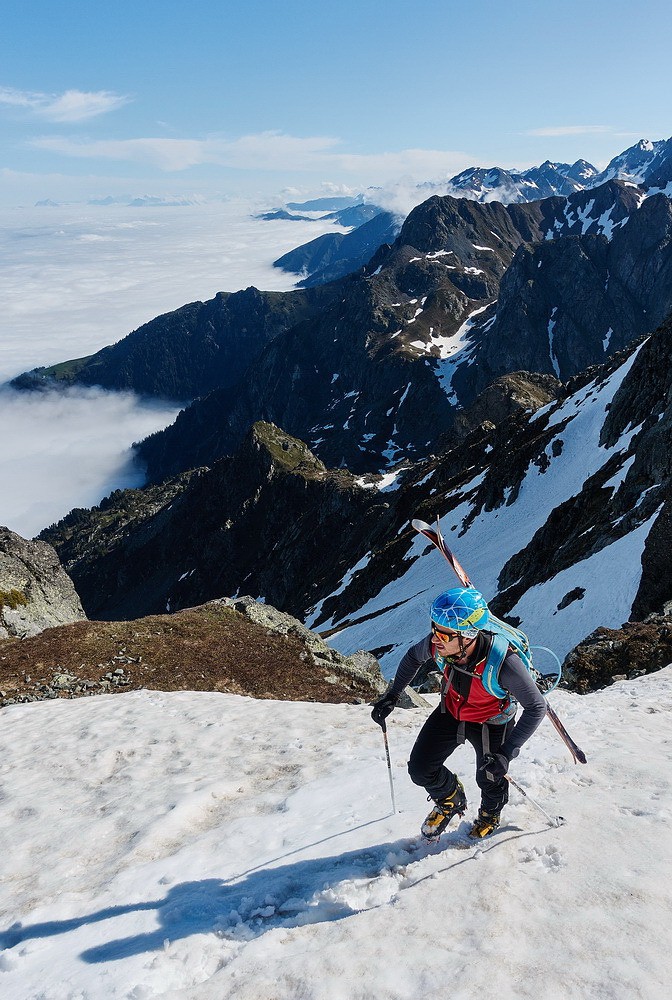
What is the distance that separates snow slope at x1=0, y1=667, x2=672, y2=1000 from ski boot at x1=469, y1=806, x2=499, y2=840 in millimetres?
177

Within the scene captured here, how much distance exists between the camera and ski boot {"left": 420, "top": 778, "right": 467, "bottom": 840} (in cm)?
823

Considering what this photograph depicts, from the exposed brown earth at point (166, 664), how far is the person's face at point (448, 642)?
1399 cm

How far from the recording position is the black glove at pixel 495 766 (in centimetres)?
777

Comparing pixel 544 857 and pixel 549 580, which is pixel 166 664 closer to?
pixel 544 857

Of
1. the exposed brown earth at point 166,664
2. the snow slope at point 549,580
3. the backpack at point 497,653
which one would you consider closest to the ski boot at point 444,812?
the backpack at point 497,653

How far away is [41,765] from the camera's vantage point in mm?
13789

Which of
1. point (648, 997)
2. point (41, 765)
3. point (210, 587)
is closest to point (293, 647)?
point (41, 765)

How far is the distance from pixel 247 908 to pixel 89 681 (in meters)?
16.4

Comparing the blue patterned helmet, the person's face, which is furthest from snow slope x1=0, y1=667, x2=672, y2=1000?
the blue patterned helmet

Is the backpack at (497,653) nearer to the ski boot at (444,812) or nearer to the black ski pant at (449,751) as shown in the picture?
the black ski pant at (449,751)

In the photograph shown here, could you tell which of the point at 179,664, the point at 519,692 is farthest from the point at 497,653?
the point at 179,664

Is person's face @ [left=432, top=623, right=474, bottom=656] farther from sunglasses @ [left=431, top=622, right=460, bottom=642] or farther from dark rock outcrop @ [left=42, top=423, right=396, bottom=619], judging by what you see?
dark rock outcrop @ [left=42, top=423, right=396, bottom=619]

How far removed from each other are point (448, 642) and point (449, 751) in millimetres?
1814

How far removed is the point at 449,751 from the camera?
26.6ft
